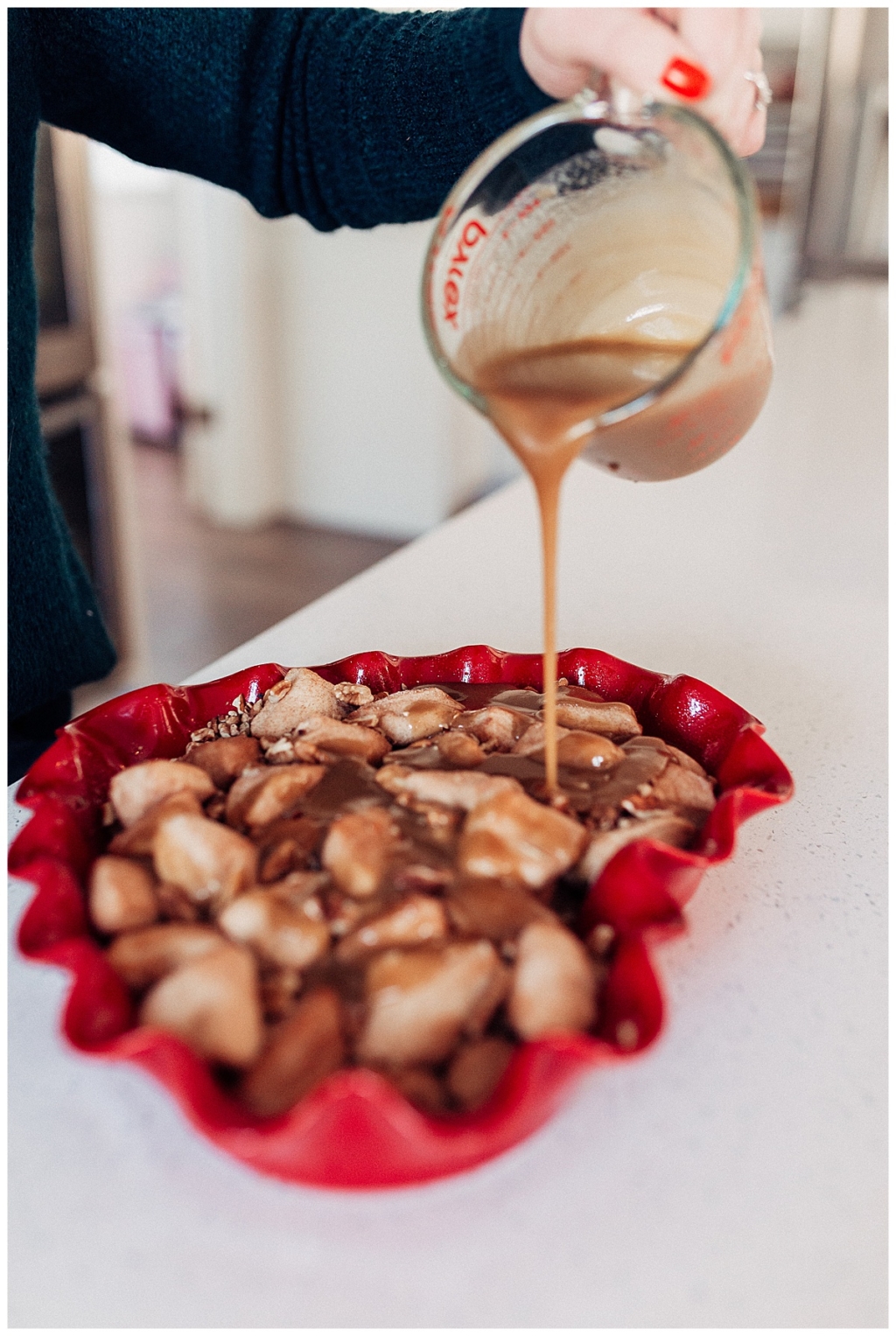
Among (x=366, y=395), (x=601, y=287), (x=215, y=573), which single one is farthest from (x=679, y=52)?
(x=366, y=395)

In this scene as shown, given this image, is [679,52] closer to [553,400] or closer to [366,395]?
[553,400]

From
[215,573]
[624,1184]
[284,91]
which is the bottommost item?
[215,573]

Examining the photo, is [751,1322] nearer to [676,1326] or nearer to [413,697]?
[676,1326]

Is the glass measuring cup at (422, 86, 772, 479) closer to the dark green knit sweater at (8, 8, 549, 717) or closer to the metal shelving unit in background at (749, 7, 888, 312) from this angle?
the dark green knit sweater at (8, 8, 549, 717)

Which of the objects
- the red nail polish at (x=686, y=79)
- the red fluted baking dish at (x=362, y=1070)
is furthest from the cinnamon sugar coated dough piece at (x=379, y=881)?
the red nail polish at (x=686, y=79)

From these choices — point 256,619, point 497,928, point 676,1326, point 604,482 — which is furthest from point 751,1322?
point 256,619
